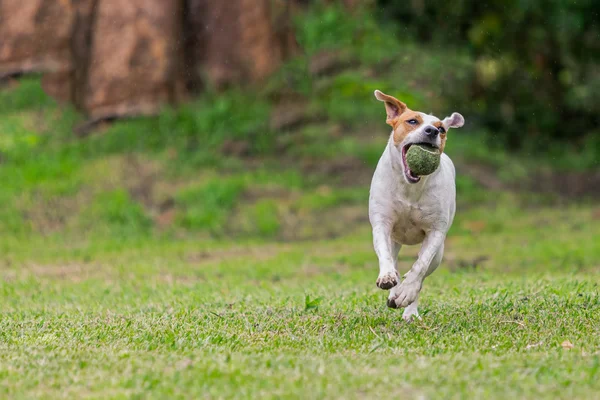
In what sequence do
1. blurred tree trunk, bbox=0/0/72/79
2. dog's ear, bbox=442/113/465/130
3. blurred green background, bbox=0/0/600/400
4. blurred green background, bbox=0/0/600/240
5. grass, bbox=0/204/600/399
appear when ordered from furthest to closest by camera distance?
blurred tree trunk, bbox=0/0/72/79, blurred green background, bbox=0/0/600/240, dog's ear, bbox=442/113/465/130, blurred green background, bbox=0/0/600/400, grass, bbox=0/204/600/399

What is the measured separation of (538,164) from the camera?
20.5 m

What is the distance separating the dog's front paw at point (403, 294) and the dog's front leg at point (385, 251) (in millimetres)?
76

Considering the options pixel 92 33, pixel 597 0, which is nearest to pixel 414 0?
pixel 597 0

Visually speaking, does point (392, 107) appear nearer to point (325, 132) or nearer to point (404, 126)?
point (404, 126)

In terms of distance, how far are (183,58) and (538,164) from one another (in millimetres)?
8206

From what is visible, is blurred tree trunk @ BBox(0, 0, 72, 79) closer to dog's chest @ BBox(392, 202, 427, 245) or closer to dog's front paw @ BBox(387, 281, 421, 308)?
dog's chest @ BBox(392, 202, 427, 245)

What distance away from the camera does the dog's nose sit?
662 cm

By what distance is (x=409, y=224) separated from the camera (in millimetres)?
7008

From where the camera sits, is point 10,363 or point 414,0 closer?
point 10,363

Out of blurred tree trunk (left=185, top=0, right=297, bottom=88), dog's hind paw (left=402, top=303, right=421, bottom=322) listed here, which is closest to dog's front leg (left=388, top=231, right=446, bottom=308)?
dog's hind paw (left=402, top=303, right=421, bottom=322)

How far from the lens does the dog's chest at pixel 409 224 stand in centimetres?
690

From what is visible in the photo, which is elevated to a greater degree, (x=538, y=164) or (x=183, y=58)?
(x=183, y=58)

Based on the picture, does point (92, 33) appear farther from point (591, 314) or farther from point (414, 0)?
point (591, 314)

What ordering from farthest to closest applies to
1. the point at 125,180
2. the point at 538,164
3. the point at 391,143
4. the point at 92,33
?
the point at 538,164 → the point at 92,33 → the point at 125,180 → the point at 391,143
